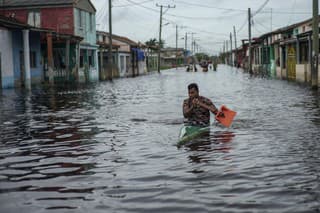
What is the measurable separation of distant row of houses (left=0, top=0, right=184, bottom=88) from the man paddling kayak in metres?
22.2

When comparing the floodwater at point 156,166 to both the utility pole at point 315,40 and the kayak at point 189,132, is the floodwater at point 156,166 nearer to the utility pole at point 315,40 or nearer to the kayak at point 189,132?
the kayak at point 189,132

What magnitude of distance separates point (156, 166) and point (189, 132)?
2.94 metres

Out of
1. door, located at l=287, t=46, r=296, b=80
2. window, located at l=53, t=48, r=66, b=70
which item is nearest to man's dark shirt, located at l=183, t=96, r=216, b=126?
door, located at l=287, t=46, r=296, b=80

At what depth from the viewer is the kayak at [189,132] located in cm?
1065

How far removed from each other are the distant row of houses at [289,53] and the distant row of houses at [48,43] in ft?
53.7

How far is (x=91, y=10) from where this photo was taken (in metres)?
53.7

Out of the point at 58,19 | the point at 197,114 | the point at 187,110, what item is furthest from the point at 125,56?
the point at 187,110

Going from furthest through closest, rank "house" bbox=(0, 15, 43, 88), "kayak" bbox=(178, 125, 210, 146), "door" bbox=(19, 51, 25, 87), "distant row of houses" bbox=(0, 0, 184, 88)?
1. "door" bbox=(19, 51, 25, 87)
2. "distant row of houses" bbox=(0, 0, 184, 88)
3. "house" bbox=(0, 15, 43, 88)
4. "kayak" bbox=(178, 125, 210, 146)

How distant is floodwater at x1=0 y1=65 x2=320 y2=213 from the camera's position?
6129mm

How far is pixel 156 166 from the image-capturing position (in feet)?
27.2

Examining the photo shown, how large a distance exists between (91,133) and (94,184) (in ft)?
17.6

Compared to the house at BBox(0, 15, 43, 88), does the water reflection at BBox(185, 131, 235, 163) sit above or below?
below

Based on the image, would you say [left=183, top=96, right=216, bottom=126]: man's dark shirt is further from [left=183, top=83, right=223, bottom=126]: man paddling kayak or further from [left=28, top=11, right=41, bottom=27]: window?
[left=28, top=11, right=41, bottom=27]: window

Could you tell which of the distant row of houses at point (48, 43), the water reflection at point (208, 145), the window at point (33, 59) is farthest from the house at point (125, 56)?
the water reflection at point (208, 145)
